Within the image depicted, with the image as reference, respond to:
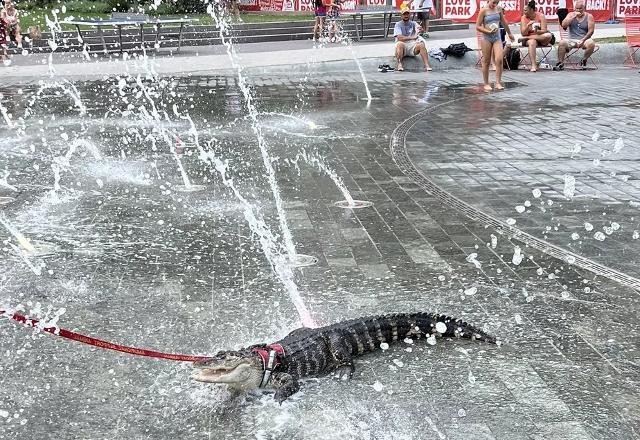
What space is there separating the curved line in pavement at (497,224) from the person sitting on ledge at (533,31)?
9470 millimetres

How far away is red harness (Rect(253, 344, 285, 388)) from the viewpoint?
4.19m

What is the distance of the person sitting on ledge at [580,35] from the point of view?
64.1 feet

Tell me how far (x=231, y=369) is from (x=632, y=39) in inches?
775

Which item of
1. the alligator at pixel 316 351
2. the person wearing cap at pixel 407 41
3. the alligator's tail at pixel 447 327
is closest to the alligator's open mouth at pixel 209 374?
the alligator at pixel 316 351

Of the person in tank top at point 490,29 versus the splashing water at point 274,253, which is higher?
the person in tank top at point 490,29

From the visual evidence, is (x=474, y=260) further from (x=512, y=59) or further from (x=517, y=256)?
(x=512, y=59)

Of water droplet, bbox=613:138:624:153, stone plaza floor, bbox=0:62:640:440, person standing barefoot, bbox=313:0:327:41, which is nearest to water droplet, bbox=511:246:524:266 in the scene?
stone plaza floor, bbox=0:62:640:440

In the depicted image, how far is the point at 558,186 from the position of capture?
857cm

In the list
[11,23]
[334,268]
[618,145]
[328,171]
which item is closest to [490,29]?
[618,145]

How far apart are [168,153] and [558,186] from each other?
4.88 meters

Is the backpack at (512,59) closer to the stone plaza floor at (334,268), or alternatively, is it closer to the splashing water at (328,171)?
the stone plaza floor at (334,268)

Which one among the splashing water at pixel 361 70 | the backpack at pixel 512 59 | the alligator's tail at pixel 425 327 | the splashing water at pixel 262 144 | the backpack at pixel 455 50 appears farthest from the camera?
the backpack at pixel 455 50

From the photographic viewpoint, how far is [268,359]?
4.20 meters

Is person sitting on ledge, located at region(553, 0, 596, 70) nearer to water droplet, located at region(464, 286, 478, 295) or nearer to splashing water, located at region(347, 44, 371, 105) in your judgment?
splashing water, located at region(347, 44, 371, 105)
